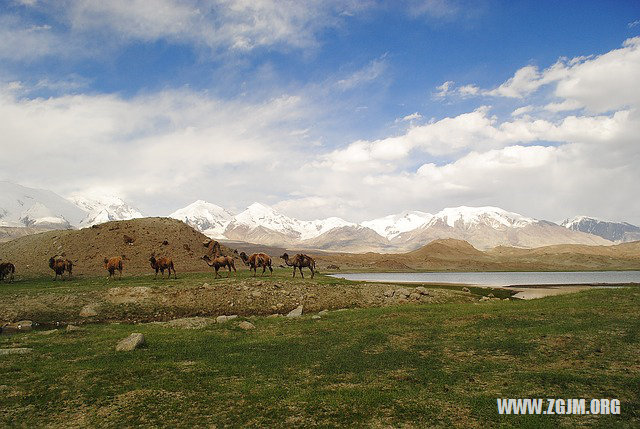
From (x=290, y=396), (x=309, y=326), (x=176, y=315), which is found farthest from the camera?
(x=176, y=315)

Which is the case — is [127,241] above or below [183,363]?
above

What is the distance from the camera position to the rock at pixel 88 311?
28.2 meters

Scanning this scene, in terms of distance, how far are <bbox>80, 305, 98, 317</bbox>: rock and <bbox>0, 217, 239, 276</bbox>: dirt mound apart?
24973 millimetres

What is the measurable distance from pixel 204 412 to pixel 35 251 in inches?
2722

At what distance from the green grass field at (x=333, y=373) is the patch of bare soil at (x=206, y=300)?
9509 mm

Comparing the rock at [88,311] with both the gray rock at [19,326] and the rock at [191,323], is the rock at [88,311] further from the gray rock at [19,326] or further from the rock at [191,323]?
the rock at [191,323]

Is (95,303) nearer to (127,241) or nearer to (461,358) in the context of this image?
(461,358)

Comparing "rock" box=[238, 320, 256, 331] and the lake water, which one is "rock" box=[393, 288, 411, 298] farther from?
the lake water

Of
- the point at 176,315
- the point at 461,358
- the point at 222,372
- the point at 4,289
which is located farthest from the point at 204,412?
the point at 4,289

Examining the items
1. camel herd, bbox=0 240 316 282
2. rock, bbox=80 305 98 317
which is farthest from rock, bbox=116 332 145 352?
camel herd, bbox=0 240 316 282

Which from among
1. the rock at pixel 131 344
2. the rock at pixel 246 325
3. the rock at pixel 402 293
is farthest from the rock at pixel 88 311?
the rock at pixel 402 293

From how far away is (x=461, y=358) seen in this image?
14320 mm

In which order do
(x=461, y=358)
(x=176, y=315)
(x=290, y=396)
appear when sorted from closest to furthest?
(x=290, y=396) < (x=461, y=358) < (x=176, y=315)

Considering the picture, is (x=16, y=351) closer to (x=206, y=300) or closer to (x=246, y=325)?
(x=246, y=325)
